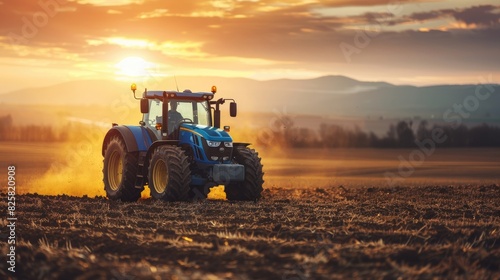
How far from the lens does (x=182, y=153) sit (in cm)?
1978

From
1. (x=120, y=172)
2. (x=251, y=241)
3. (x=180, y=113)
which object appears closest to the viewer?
(x=251, y=241)

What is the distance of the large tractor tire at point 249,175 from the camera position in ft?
67.6

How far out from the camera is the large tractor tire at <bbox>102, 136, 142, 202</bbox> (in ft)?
70.1

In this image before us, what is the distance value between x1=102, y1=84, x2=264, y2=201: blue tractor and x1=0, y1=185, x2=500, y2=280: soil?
764mm

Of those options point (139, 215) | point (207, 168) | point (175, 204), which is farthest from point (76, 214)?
point (207, 168)

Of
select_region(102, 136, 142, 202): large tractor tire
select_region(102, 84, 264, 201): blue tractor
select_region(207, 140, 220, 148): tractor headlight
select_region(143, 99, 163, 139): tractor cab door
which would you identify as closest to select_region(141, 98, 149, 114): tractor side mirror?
select_region(102, 84, 264, 201): blue tractor

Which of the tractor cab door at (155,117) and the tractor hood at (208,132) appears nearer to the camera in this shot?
the tractor hood at (208,132)

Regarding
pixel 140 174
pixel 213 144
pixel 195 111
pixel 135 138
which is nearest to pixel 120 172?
pixel 140 174

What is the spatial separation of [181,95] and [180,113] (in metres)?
0.48

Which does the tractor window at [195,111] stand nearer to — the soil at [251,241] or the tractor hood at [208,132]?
the tractor hood at [208,132]

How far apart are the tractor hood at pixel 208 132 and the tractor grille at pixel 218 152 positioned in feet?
0.52

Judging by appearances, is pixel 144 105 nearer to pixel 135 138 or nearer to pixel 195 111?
pixel 135 138

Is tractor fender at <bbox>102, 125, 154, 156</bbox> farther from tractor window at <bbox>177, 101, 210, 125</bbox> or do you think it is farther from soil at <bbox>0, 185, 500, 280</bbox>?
soil at <bbox>0, 185, 500, 280</bbox>

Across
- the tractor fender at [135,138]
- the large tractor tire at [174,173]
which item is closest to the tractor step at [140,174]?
A: the tractor fender at [135,138]
